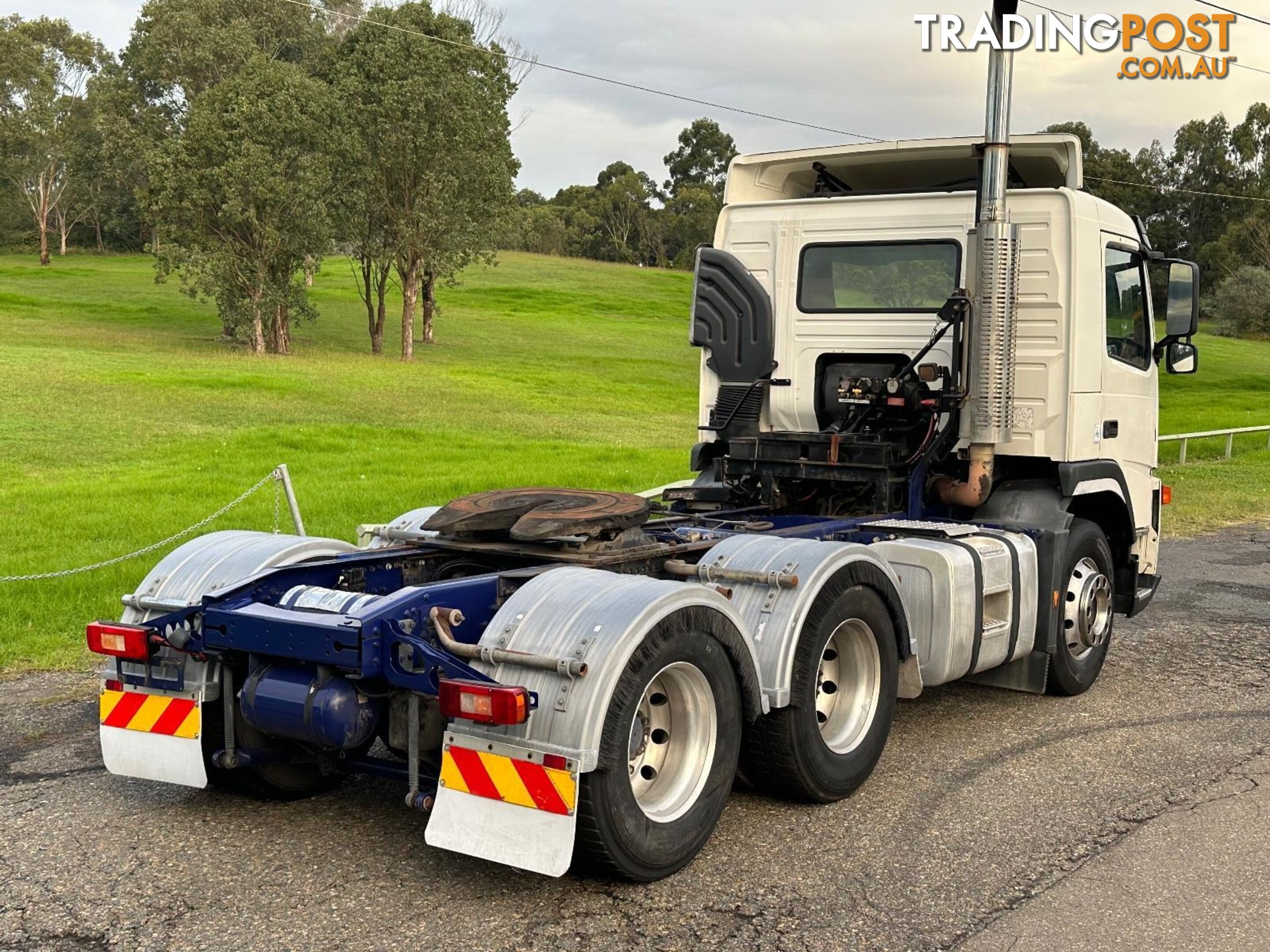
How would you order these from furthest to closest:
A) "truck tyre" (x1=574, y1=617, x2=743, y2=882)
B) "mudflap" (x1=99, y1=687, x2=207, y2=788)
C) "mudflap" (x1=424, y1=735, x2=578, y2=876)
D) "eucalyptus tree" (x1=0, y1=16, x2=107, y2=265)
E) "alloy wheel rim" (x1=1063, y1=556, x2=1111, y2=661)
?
"eucalyptus tree" (x1=0, y1=16, x2=107, y2=265)
"alloy wheel rim" (x1=1063, y1=556, x2=1111, y2=661)
"mudflap" (x1=99, y1=687, x2=207, y2=788)
"truck tyre" (x1=574, y1=617, x2=743, y2=882)
"mudflap" (x1=424, y1=735, x2=578, y2=876)

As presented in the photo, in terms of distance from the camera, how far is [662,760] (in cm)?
473

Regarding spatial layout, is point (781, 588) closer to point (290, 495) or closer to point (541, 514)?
point (541, 514)

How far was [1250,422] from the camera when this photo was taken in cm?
3206

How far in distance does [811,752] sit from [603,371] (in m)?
37.9

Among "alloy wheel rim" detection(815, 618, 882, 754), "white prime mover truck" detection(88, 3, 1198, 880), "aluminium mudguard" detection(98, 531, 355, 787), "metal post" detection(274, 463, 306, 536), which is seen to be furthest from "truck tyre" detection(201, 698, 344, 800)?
"metal post" detection(274, 463, 306, 536)

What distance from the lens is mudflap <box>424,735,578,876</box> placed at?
407cm

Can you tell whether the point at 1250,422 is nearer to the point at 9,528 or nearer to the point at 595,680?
the point at 9,528

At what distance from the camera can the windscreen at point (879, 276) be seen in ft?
25.3

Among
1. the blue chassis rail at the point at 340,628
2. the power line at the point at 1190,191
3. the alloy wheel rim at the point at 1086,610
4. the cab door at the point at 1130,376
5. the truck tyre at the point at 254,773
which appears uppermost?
the power line at the point at 1190,191

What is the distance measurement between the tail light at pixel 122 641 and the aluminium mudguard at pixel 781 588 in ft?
7.38

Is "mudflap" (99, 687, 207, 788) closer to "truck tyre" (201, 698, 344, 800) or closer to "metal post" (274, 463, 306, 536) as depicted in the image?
"truck tyre" (201, 698, 344, 800)

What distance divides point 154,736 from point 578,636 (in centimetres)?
186

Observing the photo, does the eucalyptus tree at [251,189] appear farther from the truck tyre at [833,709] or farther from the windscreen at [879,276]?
the truck tyre at [833,709]

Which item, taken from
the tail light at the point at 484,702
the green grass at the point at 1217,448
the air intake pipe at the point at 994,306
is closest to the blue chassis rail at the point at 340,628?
the tail light at the point at 484,702
